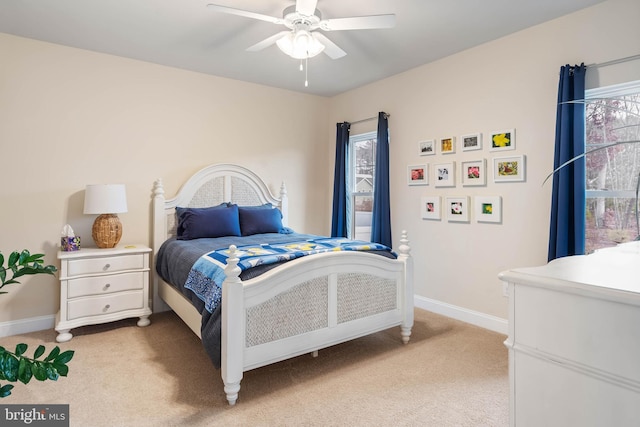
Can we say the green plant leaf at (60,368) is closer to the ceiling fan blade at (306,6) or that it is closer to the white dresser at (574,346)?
the white dresser at (574,346)

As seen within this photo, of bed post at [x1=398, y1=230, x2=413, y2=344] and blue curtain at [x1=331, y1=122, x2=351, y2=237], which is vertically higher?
blue curtain at [x1=331, y1=122, x2=351, y2=237]

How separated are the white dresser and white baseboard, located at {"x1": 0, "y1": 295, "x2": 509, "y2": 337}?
90.4 inches

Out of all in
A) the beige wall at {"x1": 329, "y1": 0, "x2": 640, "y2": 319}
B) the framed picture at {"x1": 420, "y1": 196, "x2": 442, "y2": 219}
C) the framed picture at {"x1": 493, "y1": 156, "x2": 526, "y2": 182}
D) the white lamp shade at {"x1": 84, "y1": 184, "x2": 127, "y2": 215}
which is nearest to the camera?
the beige wall at {"x1": 329, "y1": 0, "x2": 640, "y2": 319}

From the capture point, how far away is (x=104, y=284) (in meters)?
3.04

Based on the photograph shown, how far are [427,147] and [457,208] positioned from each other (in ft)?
2.28

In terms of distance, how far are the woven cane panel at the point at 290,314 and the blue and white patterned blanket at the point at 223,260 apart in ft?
0.72

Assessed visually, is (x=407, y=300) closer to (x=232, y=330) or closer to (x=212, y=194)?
(x=232, y=330)

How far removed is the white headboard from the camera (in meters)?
3.64

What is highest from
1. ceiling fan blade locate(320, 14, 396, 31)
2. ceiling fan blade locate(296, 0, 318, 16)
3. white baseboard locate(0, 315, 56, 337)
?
ceiling fan blade locate(296, 0, 318, 16)

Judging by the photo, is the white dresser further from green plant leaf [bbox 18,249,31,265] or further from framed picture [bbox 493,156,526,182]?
framed picture [bbox 493,156,526,182]

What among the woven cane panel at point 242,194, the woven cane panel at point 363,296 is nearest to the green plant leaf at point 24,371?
the woven cane panel at point 363,296

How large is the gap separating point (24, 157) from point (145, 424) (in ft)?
8.31

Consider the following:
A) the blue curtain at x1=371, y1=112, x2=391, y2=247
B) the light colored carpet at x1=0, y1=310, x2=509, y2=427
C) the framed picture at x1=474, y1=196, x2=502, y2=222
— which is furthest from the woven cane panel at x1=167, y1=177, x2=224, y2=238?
the framed picture at x1=474, y1=196, x2=502, y2=222

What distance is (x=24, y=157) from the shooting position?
3.08m
